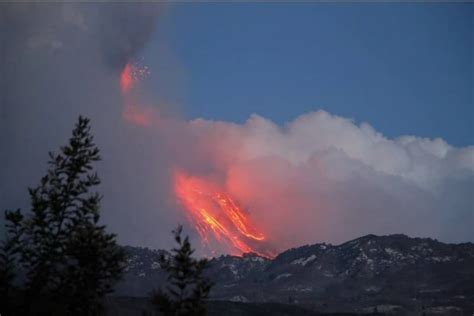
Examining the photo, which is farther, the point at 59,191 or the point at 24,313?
the point at 59,191

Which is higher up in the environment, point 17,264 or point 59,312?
point 17,264

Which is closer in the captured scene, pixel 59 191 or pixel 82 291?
pixel 82 291

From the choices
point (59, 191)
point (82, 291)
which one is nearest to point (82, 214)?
point (59, 191)

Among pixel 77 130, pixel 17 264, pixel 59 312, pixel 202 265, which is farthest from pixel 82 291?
pixel 77 130

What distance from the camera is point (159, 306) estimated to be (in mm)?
48406

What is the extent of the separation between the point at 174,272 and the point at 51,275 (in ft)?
29.4

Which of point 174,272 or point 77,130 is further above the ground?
point 77,130

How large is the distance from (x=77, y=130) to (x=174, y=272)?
43.5 feet

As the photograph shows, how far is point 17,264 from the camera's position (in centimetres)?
4769

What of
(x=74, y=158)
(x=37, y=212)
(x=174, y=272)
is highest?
(x=74, y=158)

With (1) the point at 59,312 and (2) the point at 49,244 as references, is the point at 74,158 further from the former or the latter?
(1) the point at 59,312

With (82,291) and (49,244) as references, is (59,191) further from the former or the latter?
(82,291)

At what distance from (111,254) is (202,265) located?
679 centimetres

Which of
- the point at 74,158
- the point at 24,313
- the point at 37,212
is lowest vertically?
the point at 24,313
